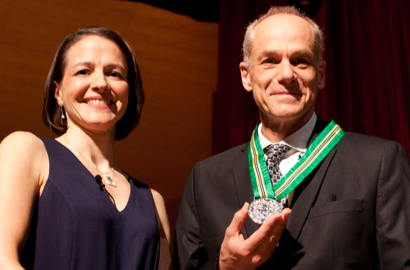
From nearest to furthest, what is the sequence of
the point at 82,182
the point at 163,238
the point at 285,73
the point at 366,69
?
the point at 285,73, the point at 82,182, the point at 163,238, the point at 366,69

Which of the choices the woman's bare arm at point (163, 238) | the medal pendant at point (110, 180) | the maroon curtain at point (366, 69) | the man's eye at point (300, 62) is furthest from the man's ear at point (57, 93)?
the maroon curtain at point (366, 69)

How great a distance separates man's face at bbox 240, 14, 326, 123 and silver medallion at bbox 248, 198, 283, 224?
0.35 metres

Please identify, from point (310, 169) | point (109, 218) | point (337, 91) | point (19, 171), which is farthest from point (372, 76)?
point (19, 171)

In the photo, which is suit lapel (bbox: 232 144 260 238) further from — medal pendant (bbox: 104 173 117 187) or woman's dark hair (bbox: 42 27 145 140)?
woman's dark hair (bbox: 42 27 145 140)

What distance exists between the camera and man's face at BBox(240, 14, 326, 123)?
5.85 ft

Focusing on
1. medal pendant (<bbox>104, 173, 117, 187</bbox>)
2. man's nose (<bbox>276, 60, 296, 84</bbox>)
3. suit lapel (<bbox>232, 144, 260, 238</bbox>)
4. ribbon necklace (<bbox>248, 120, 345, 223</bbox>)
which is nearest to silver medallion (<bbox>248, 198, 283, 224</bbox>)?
ribbon necklace (<bbox>248, 120, 345, 223</bbox>)

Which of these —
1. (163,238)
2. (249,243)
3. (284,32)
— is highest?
(284,32)

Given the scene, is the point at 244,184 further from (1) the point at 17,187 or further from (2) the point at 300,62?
Answer: (1) the point at 17,187

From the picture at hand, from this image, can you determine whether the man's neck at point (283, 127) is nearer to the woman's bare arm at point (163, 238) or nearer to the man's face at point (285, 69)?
the man's face at point (285, 69)

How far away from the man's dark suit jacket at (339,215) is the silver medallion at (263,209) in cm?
7

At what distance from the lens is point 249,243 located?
147 centimetres

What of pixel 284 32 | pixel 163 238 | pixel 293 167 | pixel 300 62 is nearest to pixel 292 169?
pixel 293 167

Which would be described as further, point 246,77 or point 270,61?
point 246,77

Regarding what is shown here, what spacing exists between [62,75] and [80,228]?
0.70 meters
